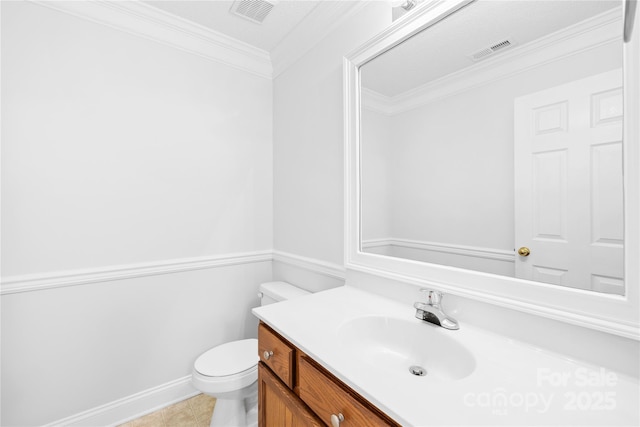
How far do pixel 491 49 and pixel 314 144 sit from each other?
1.04 m

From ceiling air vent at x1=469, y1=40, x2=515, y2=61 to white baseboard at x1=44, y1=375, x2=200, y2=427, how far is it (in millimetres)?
2371

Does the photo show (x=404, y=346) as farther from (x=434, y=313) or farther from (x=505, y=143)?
(x=505, y=143)

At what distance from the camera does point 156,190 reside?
1.71 metres

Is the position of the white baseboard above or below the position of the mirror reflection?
below

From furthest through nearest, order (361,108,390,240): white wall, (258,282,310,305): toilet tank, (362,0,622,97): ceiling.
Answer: (258,282,310,305): toilet tank → (361,108,390,240): white wall → (362,0,622,97): ceiling

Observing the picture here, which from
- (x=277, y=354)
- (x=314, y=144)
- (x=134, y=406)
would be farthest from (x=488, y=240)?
(x=134, y=406)

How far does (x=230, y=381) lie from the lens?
1406 mm

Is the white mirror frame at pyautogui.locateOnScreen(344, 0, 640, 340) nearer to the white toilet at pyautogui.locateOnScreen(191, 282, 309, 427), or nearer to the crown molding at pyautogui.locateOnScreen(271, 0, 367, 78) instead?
the crown molding at pyautogui.locateOnScreen(271, 0, 367, 78)

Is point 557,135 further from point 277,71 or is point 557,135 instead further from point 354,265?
point 277,71

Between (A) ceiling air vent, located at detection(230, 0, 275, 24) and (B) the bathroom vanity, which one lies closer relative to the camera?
(B) the bathroom vanity

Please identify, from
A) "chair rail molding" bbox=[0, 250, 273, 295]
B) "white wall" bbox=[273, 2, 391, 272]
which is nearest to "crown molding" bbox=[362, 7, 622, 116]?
"white wall" bbox=[273, 2, 391, 272]

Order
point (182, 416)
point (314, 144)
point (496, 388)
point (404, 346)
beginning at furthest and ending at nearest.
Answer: point (314, 144), point (182, 416), point (404, 346), point (496, 388)

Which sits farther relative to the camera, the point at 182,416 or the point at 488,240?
the point at 182,416

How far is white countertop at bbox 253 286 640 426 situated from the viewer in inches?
21.7
